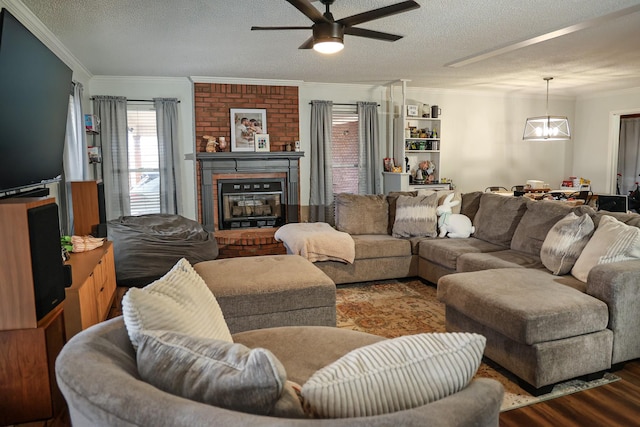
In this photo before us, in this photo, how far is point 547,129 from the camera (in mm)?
6207

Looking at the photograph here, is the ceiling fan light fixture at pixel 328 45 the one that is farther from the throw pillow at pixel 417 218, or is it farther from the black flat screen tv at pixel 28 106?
the throw pillow at pixel 417 218

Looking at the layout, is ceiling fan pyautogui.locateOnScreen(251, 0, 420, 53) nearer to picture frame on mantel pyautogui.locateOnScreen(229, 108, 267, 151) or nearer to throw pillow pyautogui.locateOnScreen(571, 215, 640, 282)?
throw pillow pyautogui.locateOnScreen(571, 215, 640, 282)

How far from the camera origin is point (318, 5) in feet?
11.0

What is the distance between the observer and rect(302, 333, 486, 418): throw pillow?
97 cm

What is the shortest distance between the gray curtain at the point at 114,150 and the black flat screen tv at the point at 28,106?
252 cm

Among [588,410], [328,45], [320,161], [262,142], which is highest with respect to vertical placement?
[328,45]

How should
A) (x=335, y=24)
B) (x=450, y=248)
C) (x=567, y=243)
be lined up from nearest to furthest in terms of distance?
1. (x=335, y=24)
2. (x=567, y=243)
3. (x=450, y=248)

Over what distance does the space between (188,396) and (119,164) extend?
5705 millimetres

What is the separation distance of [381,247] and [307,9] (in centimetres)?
247

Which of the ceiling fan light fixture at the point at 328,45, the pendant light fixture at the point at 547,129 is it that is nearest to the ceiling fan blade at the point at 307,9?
the ceiling fan light fixture at the point at 328,45

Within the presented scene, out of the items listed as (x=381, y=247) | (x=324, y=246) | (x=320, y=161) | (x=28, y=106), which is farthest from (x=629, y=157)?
(x=28, y=106)

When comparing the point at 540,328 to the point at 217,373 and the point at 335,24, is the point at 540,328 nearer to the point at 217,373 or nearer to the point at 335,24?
the point at 217,373

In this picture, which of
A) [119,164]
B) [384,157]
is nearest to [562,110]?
[384,157]

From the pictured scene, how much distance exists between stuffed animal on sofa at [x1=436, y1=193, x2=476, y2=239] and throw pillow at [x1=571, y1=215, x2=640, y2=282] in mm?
1578
